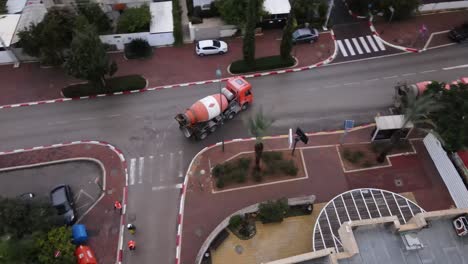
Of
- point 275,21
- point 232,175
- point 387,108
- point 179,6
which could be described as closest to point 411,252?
point 232,175

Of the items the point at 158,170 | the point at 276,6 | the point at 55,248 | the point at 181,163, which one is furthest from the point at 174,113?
the point at 276,6

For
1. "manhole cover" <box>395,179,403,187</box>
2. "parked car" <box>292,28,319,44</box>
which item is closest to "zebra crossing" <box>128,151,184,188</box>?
"manhole cover" <box>395,179,403,187</box>

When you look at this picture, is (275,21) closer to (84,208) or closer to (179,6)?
(179,6)

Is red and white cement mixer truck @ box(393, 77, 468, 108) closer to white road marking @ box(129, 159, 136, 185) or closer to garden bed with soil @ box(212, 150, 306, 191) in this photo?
garden bed with soil @ box(212, 150, 306, 191)

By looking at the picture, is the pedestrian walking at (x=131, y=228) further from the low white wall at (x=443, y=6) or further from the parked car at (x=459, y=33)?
the low white wall at (x=443, y=6)

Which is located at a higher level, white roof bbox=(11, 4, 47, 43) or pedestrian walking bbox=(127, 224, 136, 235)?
white roof bbox=(11, 4, 47, 43)

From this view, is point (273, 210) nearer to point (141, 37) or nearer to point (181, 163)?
point (181, 163)
